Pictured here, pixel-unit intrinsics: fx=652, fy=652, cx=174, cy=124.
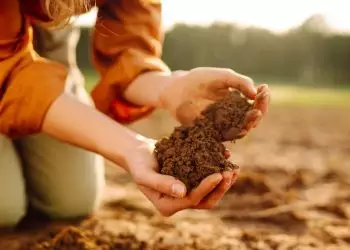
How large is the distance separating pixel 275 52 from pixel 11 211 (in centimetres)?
1587

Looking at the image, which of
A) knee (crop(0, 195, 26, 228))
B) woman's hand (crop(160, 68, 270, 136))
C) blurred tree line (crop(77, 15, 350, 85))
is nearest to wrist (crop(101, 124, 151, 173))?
woman's hand (crop(160, 68, 270, 136))

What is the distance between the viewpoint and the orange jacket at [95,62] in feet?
5.46

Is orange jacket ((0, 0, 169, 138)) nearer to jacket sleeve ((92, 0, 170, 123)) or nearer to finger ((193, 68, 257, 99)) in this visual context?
jacket sleeve ((92, 0, 170, 123))

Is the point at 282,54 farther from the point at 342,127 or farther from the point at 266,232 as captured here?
the point at 266,232

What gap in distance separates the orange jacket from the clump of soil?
35 cm

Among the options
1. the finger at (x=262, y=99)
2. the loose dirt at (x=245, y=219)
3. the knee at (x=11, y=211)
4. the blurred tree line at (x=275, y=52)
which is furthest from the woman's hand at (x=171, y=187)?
the blurred tree line at (x=275, y=52)

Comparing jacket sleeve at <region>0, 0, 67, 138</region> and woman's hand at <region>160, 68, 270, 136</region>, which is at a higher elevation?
woman's hand at <region>160, 68, 270, 136</region>

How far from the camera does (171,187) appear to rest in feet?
4.67

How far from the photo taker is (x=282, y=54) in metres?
17.7

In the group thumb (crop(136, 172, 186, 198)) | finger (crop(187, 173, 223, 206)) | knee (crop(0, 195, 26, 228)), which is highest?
finger (crop(187, 173, 223, 206))

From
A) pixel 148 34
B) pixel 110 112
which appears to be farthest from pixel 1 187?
pixel 148 34

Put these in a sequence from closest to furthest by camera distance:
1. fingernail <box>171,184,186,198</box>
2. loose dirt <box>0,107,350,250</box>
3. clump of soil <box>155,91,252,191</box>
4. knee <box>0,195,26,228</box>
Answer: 1. fingernail <box>171,184,186,198</box>
2. clump of soil <box>155,91,252,191</box>
3. loose dirt <box>0,107,350,250</box>
4. knee <box>0,195,26,228</box>

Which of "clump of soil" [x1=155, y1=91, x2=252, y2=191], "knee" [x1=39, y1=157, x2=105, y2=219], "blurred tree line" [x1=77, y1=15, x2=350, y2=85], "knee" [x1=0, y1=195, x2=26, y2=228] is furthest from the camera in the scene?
"blurred tree line" [x1=77, y1=15, x2=350, y2=85]

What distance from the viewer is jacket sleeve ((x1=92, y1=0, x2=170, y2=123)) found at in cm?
203
